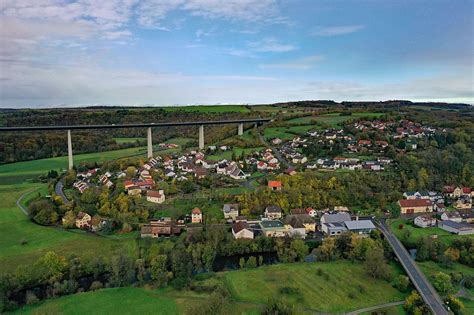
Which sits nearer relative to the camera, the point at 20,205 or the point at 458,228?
the point at 458,228

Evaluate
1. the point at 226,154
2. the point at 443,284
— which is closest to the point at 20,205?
the point at 226,154

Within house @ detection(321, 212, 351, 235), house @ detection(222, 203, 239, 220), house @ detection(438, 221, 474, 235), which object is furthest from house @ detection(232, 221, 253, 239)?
house @ detection(438, 221, 474, 235)

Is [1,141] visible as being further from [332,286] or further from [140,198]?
[332,286]

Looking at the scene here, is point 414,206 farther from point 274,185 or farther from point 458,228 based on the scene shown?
point 274,185

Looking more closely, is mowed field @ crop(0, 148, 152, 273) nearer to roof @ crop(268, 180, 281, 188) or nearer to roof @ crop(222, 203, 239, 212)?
roof @ crop(222, 203, 239, 212)

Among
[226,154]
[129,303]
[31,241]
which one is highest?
[226,154]

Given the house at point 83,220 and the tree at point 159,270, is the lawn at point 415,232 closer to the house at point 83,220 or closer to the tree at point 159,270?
the tree at point 159,270

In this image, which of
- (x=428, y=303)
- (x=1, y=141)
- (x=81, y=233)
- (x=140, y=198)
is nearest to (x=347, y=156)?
(x=140, y=198)

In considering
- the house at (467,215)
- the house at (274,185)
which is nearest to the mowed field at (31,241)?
the house at (274,185)
